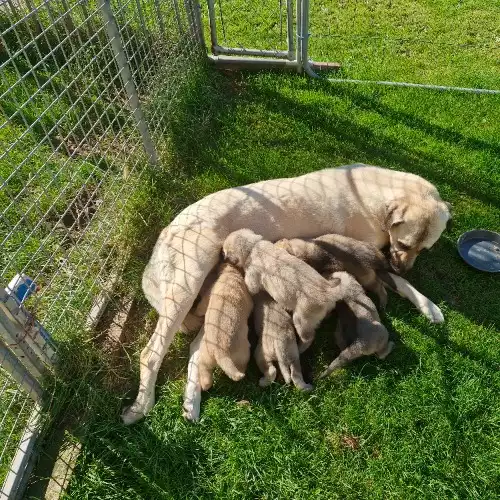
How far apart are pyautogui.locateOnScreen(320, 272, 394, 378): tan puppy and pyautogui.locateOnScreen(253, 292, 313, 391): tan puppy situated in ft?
0.86

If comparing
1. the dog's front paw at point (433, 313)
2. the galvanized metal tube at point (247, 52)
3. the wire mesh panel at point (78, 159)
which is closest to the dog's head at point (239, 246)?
the wire mesh panel at point (78, 159)

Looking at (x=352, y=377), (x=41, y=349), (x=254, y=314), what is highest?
(x=41, y=349)

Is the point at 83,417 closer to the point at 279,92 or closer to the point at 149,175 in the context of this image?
→ the point at 149,175

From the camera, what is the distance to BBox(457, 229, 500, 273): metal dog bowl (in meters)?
4.43

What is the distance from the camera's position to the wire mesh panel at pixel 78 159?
3.48m

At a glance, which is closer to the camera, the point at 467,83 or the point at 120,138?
the point at 120,138

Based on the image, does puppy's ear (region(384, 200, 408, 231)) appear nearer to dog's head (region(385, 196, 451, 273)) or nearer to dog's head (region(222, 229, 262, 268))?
dog's head (region(385, 196, 451, 273))

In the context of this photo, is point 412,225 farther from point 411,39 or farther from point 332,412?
point 411,39

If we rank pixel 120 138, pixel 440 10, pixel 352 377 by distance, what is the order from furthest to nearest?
pixel 440 10 < pixel 120 138 < pixel 352 377

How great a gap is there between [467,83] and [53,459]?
6200 millimetres

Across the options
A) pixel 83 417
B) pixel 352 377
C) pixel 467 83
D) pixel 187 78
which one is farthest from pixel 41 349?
pixel 467 83

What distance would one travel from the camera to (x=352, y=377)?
12.2ft

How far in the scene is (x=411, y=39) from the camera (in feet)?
23.4

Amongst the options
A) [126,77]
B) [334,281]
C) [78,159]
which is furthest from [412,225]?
[78,159]
